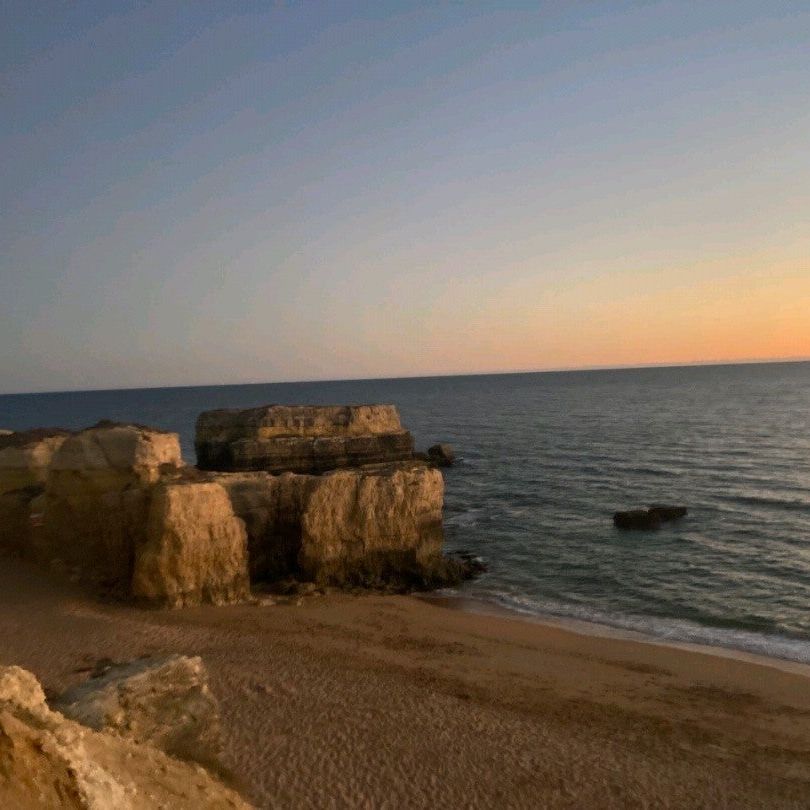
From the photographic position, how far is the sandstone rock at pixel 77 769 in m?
4.81

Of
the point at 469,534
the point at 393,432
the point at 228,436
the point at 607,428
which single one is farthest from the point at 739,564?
the point at 607,428

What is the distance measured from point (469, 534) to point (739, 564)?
12062 mm

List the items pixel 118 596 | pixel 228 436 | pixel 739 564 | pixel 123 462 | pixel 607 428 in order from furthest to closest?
pixel 607 428 < pixel 228 436 < pixel 739 564 < pixel 123 462 < pixel 118 596

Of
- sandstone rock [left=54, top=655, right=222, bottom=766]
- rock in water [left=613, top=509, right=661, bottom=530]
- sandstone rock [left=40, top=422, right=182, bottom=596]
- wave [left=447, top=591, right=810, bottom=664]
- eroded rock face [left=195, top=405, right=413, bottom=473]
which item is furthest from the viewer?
rock in water [left=613, top=509, right=661, bottom=530]

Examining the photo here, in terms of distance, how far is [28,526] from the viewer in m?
23.4

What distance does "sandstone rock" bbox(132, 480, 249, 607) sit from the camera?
20312mm

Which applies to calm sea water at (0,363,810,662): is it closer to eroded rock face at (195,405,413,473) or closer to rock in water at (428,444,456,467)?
rock in water at (428,444,456,467)

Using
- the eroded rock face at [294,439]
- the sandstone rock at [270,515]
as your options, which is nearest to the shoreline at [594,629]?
the sandstone rock at [270,515]

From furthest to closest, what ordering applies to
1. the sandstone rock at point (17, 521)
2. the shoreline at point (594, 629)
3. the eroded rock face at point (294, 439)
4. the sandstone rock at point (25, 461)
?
the eroded rock face at point (294, 439), the sandstone rock at point (25, 461), the sandstone rock at point (17, 521), the shoreline at point (594, 629)

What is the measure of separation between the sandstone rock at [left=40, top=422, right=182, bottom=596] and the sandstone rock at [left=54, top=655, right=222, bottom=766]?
14.8 metres

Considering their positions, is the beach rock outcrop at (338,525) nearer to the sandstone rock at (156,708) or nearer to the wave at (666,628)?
the wave at (666,628)

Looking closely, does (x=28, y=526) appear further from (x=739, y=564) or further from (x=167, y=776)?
(x=739, y=564)

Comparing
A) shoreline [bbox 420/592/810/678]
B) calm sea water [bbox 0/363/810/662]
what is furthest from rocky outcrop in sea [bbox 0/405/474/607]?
calm sea water [bbox 0/363/810/662]

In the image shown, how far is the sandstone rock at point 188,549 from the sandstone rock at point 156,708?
1265cm
